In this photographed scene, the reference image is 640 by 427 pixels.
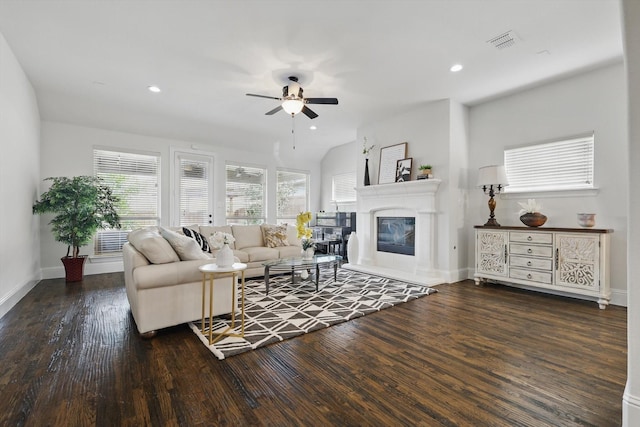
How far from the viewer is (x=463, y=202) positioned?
15.9 feet

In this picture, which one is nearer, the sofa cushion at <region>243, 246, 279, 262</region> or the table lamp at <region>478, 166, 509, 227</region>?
the table lamp at <region>478, 166, 509, 227</region>

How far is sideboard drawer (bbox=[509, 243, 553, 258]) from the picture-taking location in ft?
12.2

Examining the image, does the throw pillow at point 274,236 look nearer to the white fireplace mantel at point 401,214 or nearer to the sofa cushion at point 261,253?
the sofa cushion at point 261,253

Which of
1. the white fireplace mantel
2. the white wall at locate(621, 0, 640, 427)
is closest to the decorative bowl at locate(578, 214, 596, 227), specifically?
the white fireplace mantel

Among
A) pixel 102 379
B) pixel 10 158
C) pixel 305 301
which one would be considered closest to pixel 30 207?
pixel 10 158

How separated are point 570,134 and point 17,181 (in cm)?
734

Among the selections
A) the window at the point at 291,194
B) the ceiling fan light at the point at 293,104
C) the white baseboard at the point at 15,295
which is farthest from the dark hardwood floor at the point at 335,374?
the window at the point at 291,194

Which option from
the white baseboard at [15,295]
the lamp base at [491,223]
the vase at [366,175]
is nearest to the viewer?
the white baseboard at [15,295]

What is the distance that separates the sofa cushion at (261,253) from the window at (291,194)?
2.83 meters

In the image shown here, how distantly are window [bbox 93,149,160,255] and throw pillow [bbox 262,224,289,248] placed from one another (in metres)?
2.36

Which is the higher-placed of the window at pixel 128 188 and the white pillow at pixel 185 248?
the window at pixel 128 188

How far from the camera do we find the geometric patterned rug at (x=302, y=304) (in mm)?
2508

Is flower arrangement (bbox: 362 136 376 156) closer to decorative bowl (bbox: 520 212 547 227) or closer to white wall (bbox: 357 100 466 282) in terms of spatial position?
white wall (bbox: 357 100 466 282)

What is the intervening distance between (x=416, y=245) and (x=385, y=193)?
1154mm
